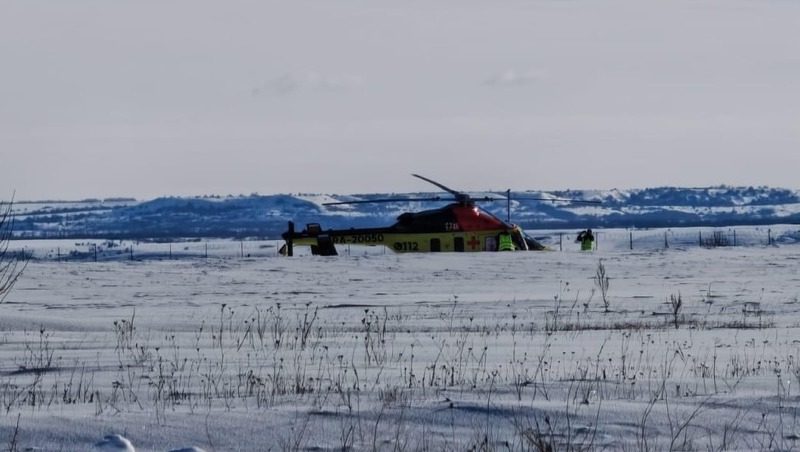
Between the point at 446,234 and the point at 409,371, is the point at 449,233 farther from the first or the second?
the point at 409,371

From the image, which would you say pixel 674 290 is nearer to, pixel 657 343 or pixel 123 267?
pixel 657 343

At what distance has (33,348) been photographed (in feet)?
50.5

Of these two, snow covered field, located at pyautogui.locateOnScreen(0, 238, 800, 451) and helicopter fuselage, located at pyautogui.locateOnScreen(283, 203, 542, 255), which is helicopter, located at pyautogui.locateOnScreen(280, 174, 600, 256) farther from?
snow covered field, located at pyautogui.locateOnScreen(0, 238, 800, 451)

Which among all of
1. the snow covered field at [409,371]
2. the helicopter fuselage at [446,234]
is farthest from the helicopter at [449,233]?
the snow covered field at [409,371]

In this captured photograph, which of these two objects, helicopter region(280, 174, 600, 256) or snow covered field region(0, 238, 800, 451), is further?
helicopter region(280, 174, 600, 256)

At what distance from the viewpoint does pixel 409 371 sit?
40.4ft

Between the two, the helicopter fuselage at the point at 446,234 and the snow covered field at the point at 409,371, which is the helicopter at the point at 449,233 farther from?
the snow covered field at the point at 409,371

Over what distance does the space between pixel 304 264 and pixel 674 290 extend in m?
13.5

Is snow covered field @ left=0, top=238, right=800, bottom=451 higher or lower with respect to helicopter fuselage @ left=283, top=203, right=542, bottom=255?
lower

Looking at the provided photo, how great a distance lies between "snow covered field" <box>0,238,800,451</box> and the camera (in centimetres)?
816

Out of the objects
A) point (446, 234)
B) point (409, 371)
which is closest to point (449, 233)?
point (446, 234)

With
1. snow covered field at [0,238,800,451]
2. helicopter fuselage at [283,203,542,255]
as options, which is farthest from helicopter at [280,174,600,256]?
snow covered field at [0,238,800,451]

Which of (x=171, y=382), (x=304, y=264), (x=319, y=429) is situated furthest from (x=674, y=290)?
(x=319, y=429)

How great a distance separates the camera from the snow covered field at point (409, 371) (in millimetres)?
8164
